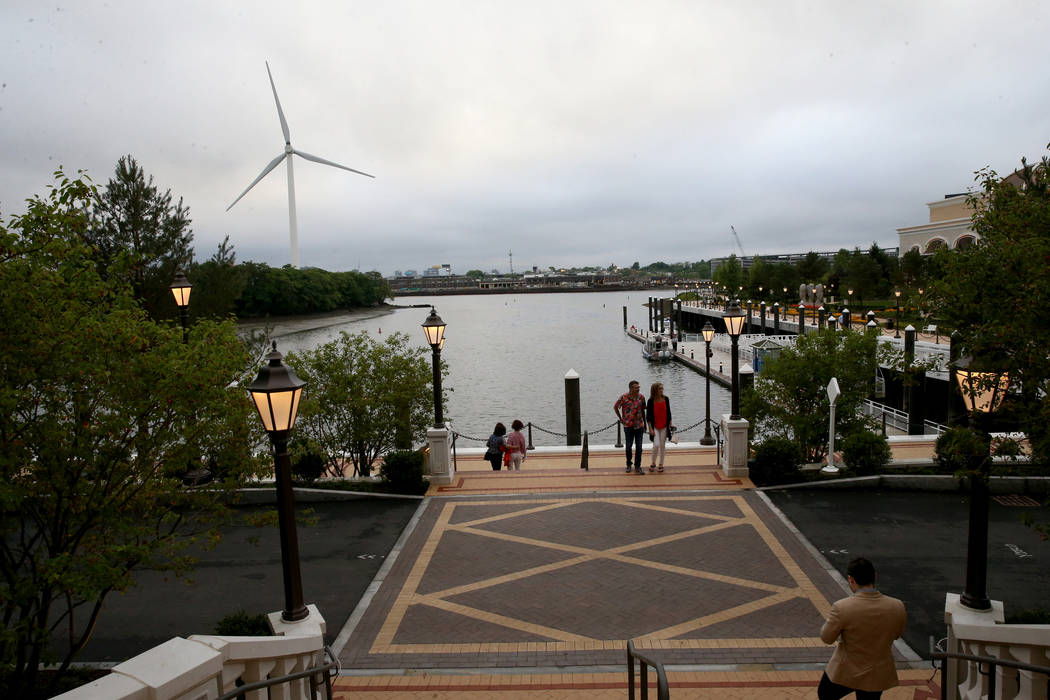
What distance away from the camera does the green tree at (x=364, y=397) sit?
52.9ft

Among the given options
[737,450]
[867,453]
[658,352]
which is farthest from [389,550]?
[658,352]

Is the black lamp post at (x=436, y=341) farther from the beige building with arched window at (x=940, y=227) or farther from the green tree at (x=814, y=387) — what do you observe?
the beige building with arched window at (x=940, y=227)

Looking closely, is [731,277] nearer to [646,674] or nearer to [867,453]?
[867,453]

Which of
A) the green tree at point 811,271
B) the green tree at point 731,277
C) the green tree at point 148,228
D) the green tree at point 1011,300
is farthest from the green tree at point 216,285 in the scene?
the green tree at point 731,277

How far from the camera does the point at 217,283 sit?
24266 mm

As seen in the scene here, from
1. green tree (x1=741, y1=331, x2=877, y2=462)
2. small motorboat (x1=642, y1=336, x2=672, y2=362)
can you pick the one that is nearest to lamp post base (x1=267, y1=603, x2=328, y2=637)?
green tree (x1=741, y1=331, x2=877, y2=462)

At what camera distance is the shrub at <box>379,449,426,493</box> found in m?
13.5

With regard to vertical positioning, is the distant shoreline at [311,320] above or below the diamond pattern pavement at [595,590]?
above

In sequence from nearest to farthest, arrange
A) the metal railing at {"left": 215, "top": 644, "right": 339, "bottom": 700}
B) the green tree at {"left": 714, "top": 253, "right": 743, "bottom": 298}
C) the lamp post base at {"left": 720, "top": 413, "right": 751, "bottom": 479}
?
1. the metal railing at {"left": 215, "top": 644, "right": 339, "bottom": 700}
2. the lamp post base at {"left": 720, "top": 413, "right": 751, "bottom": 479}
3. the green tree at {"left": 714, "top": 253, "right": 743, "bottom": 298}

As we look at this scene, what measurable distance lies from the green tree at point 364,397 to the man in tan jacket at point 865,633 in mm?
12126

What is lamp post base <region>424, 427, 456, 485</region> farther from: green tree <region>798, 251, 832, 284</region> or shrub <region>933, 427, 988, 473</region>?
green tree <region>798, 251, 832, 284</region>

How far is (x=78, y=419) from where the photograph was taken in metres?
5.99

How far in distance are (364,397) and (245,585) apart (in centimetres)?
692

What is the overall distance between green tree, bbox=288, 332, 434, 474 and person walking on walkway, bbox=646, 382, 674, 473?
5490 mm
